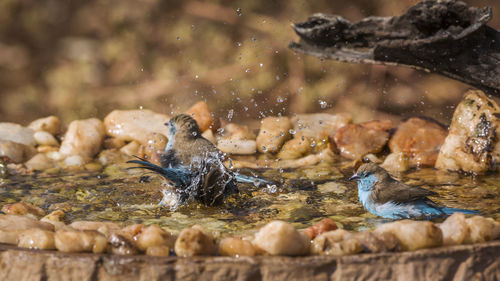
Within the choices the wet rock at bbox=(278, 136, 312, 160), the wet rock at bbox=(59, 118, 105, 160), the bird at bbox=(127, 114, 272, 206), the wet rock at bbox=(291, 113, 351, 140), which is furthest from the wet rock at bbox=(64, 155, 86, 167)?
the wet rock at bbox=(291, 113, 351, 140)

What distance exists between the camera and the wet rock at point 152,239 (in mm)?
2301

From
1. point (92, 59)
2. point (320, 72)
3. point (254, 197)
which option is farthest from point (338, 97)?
point (254, 197)

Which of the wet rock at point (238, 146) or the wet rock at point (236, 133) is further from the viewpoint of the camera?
the wet rock at point (236, 133)

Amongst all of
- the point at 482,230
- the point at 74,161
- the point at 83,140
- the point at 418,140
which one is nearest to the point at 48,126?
the point at 83,140

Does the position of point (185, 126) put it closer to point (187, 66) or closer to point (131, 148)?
point (131, 148)

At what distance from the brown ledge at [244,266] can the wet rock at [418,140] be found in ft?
7.61

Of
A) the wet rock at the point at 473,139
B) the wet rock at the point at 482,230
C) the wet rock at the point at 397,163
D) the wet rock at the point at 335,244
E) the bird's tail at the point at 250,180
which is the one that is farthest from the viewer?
the wet rock at the point at 397,163

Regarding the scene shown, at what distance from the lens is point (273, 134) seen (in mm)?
5066

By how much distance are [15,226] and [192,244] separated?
858mm

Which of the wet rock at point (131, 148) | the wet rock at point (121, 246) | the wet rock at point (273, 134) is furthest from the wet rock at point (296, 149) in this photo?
the wet rock at point (121, 246)

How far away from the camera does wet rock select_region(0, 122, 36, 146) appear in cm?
511

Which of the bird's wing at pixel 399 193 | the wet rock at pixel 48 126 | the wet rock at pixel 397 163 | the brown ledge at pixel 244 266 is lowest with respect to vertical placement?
the brown ledge at pixel 244 266

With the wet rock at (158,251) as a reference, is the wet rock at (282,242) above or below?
above

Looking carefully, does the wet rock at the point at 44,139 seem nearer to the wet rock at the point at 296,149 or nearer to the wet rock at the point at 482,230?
the wet rock at the point at 296,149
